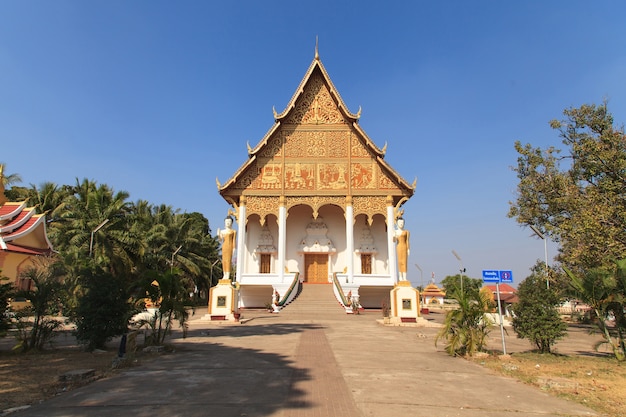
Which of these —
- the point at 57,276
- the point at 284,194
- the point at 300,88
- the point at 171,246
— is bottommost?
the point at 57,276

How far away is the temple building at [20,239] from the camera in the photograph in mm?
21087

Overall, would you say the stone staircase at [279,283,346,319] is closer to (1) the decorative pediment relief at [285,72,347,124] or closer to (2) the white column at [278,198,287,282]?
(2) the white column at [278,198,287,282]

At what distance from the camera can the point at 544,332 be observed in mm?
8633

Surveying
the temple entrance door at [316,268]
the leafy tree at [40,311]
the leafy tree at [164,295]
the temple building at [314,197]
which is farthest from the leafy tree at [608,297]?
the temple entrance door at [316,268]

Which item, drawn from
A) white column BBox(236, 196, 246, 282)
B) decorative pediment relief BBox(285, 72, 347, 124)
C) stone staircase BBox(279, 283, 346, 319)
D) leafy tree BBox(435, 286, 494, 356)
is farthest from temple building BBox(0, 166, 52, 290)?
leafy tree BBox(435, 286, 494, 356)

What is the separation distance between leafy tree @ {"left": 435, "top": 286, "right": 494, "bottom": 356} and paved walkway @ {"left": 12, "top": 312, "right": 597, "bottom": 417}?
0.43 m

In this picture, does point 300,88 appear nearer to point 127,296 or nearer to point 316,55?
point 316,55

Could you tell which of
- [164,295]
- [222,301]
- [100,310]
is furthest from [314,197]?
[100,310]

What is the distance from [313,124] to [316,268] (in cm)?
942

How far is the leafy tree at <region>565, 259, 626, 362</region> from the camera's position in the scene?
27.6ft

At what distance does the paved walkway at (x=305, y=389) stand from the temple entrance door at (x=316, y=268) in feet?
59.7

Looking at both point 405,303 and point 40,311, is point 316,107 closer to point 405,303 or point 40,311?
point 405,303

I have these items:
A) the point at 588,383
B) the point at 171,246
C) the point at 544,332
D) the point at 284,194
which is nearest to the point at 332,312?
the point at 284,194

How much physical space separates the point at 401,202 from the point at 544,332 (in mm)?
16627
